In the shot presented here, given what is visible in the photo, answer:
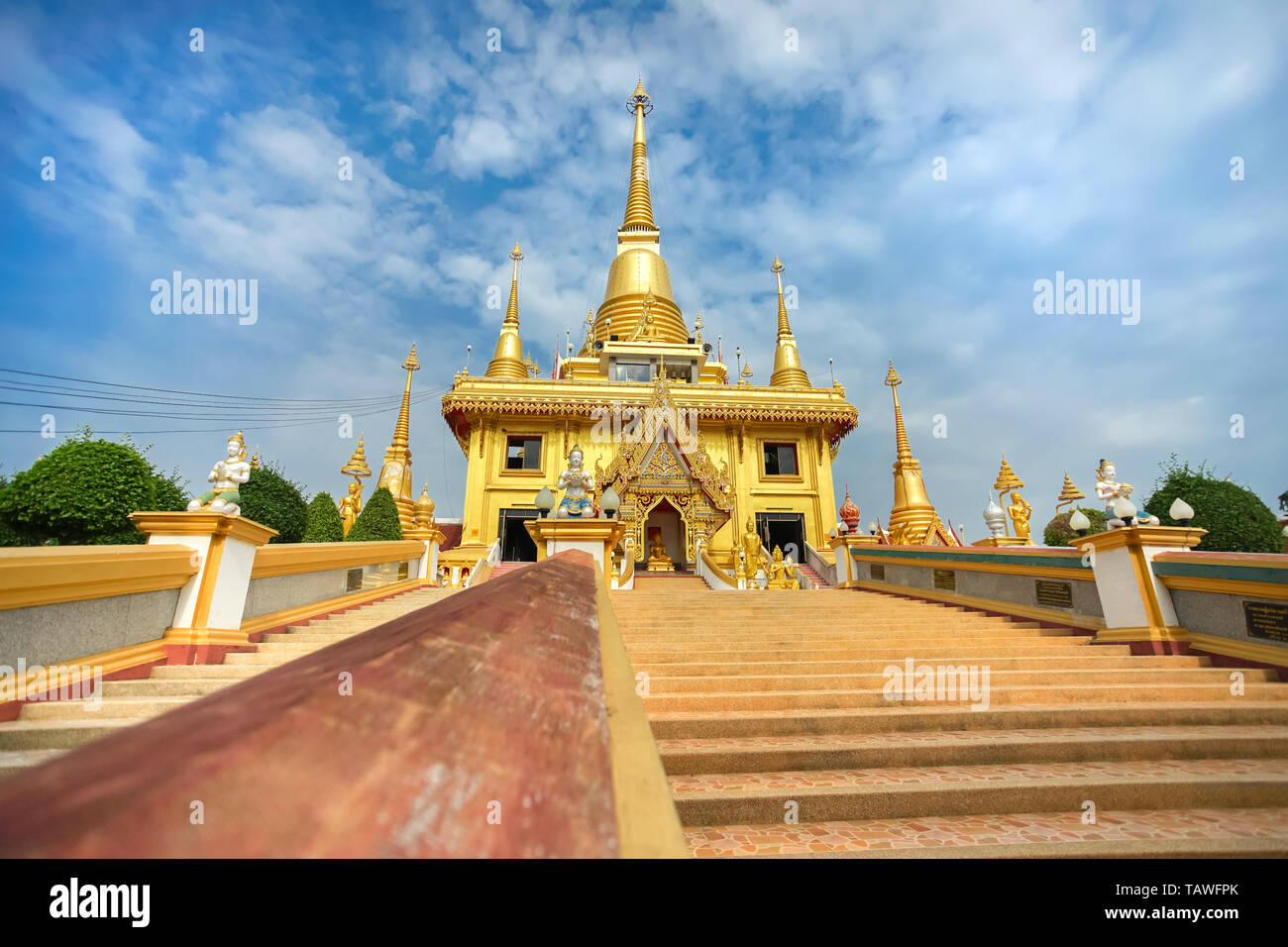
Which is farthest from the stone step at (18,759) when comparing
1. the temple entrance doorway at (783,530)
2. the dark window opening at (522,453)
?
the temple entrance doorway at (783,530)

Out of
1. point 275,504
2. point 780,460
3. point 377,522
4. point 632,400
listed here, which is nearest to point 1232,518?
point 780,460

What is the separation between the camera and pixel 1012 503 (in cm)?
1456

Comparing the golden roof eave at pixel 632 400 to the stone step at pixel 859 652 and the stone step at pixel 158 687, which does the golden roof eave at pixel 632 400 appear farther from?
the stone step at pixel 158 687

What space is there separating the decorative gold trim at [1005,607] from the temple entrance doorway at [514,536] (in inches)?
440

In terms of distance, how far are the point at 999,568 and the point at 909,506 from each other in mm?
11065

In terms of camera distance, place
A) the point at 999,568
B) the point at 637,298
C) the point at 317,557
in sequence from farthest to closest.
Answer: the point at 637,298 < the point at 999,568 < the point at 317,557

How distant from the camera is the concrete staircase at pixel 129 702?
291 centimetres

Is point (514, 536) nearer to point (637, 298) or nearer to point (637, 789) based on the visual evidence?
point (637, 298)

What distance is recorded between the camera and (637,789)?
0.80 m

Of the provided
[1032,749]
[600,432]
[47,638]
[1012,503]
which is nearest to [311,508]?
[600,432]

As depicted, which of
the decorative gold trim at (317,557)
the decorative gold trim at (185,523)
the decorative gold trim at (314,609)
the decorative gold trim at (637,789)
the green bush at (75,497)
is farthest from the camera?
the green bush at (75,497)

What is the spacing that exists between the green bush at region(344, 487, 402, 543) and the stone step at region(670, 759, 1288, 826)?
12.6 m
